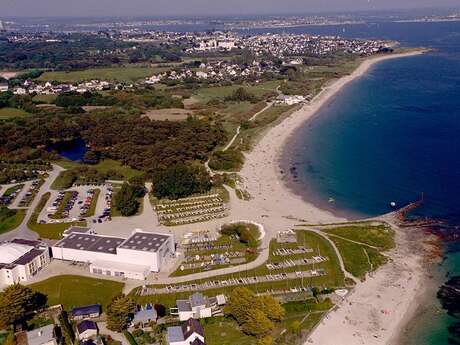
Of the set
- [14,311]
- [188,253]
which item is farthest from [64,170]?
[14,311]

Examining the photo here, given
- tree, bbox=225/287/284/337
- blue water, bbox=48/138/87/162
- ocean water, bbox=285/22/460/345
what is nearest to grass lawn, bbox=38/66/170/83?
blue water, bbox=48/138/87/162

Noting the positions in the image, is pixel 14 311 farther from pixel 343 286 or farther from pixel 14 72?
pixel 14 72

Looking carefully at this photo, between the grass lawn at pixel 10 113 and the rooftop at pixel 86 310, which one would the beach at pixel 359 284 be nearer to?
the rooftop at pixel 86 310

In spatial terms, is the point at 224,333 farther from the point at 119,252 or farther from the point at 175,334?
the point at 119,252

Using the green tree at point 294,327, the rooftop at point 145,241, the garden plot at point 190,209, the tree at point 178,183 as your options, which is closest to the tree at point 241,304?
the green tree at point 294,327

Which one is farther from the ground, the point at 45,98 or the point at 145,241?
the point at 145,241

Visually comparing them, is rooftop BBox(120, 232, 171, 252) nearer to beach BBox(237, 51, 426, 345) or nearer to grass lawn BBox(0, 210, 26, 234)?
beach BBox(237, 51, 426, 345)

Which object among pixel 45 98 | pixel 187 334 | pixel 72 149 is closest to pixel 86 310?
pixel 187 334
